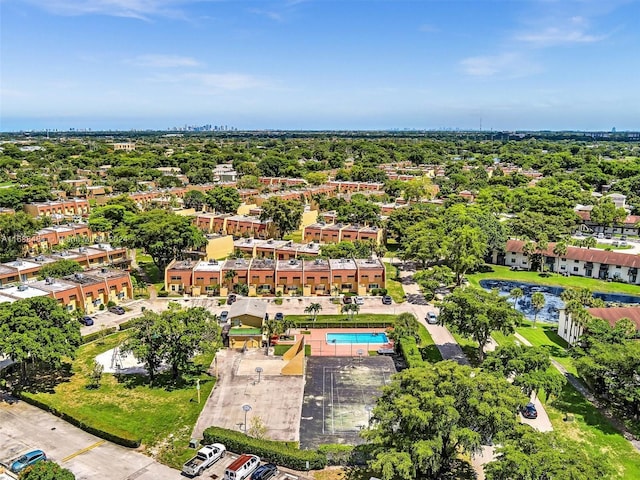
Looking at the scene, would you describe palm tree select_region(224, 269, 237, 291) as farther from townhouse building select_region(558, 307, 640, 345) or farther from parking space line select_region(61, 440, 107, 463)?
townhouse building select_region(558, 307, 640, 345)

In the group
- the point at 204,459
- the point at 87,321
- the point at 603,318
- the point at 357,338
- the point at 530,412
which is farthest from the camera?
the point at 87,321

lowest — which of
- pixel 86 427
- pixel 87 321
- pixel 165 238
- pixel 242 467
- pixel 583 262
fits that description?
pixel 87 321

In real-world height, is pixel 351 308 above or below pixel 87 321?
above

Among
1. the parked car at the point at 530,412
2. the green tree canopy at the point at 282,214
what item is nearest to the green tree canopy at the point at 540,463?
the parked car at the point at 530,412

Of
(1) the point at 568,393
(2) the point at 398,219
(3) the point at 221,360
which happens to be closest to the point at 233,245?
(2) the point at 398,219

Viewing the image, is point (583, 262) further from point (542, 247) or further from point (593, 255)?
point (542, 247)

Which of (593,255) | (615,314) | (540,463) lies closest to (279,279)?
(615,314)

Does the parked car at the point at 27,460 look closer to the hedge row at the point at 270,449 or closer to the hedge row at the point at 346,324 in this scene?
the hedge row at the point at 270,449

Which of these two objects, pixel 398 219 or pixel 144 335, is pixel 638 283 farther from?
pixel 144 335
